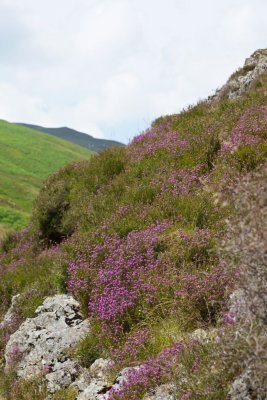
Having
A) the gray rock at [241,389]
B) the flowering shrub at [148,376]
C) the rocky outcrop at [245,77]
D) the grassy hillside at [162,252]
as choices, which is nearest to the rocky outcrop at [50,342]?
the grassy hillside at [162,252]

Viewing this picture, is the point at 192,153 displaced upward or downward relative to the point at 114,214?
upward

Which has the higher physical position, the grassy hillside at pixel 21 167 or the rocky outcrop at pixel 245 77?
the rocky outcrop at pixel 245 77

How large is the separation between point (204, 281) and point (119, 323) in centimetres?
161

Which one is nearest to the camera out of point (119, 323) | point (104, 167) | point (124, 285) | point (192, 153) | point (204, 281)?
point (204, 281)

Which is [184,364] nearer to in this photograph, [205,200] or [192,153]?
[205,200]

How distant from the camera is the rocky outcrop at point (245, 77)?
17828 millimetres

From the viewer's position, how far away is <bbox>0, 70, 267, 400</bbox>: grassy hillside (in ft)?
14.9

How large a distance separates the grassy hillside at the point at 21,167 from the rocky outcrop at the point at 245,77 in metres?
18.4

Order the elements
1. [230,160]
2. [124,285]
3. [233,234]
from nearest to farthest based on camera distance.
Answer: [233,234] < [124,285] < [230,160]

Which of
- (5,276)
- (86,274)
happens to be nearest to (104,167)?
(5,276)

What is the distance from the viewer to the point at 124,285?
755cm

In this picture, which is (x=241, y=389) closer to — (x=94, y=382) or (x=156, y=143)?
(x=94, y=382)

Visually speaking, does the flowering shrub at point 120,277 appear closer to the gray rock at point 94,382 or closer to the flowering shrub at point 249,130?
the gray rock at point 94,382

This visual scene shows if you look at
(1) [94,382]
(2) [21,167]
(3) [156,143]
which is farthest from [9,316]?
(2) [21,167]
